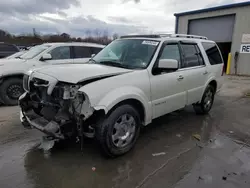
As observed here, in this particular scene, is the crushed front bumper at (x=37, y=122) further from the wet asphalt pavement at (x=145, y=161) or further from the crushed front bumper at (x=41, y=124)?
the wet asphalt pavement at (x=145, y=161)

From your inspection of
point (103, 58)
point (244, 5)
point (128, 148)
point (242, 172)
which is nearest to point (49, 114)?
point (128, 148)

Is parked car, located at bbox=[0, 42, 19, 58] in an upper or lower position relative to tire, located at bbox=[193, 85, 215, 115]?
upper

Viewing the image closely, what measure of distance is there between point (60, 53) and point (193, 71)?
4448 mm

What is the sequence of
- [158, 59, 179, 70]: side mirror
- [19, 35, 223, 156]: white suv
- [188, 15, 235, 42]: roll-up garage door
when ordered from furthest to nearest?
[188, 15, 235, 42]: roll-up garage door, [158, 59, 179, 70]: side mirror, [19, 35, 223, 156]: white suv

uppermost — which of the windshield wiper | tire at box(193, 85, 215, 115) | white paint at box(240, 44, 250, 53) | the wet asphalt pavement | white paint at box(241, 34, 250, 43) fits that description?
white paint at box(241, 34, 250, 43)

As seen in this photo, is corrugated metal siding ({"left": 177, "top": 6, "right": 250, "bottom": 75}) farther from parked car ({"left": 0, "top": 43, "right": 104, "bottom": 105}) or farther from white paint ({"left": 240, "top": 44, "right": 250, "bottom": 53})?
parked car ({"left": 0, "top": 43, "right": 104, "bottom": 105})

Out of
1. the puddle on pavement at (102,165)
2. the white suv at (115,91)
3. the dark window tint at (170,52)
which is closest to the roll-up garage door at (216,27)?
the white suv at (115,91)

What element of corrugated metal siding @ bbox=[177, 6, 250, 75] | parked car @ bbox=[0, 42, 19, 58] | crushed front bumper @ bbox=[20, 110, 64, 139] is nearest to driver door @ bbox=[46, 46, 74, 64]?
crushed front bumper @ bbox=[20, 110, 64, 139]

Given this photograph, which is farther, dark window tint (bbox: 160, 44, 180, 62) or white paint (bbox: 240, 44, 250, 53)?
white paint (bbox: 240, 44, 250, 53)

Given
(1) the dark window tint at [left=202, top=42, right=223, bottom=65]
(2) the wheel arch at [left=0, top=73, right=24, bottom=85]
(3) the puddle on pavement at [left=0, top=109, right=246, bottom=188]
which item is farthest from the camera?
(2) the wheel arch at [left=0, top=73, right=24, bottom=85]

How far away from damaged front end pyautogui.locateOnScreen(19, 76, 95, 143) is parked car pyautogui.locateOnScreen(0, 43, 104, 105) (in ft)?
10.6

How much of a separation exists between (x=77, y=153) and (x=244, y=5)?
13.3 meters

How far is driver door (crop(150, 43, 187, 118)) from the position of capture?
3.55 meters

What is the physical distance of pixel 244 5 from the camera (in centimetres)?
1210
